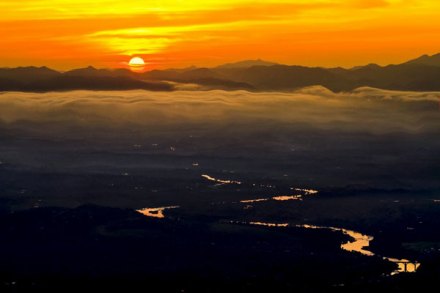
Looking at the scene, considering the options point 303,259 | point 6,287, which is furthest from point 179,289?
point 303,259

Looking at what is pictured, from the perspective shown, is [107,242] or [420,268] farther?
[107,242]

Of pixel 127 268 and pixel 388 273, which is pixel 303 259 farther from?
pixel 127 268

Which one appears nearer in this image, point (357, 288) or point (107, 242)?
point (357, 288)

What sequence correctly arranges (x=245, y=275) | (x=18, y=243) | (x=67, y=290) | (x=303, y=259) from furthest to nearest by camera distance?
(x=18, y=243), (x=303, y=259), (x=245, y=275), (x=67, y=290)

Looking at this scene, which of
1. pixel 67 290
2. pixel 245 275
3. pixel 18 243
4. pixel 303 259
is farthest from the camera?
pixel 18 243

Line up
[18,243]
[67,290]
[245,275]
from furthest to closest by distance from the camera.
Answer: [18,243]
[245,275]
[67,290]

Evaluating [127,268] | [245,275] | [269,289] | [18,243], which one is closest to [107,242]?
[18,243]

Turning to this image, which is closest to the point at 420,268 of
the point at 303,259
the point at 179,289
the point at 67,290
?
the point at 303,259

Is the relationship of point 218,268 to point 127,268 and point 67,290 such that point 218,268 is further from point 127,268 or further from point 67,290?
point 67,290
